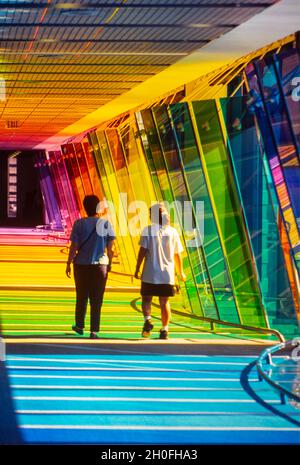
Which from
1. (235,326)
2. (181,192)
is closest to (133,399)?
(235,326)

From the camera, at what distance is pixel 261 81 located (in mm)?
13000

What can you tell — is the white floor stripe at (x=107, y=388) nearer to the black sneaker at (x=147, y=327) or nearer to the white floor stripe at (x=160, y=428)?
the white floor stripe at (x=160, y=428)

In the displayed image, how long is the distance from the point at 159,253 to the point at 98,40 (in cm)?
268

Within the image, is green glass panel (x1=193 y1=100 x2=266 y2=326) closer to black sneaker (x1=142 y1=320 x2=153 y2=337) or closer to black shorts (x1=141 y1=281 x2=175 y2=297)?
black sneaker (x1=142 y1=320 x2=153 y2=337)

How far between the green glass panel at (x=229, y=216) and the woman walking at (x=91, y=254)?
244 centimetres

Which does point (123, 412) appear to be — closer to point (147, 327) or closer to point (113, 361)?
point (113, 361)

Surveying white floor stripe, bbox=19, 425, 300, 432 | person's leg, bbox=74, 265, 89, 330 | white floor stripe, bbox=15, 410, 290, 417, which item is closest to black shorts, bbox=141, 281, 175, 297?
person's leg, bbox=74, 265, 89, 330

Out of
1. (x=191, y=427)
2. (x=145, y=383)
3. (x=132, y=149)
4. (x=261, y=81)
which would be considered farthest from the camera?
(x=132, y=149)

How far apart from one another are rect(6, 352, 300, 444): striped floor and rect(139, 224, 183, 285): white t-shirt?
125 centimetres

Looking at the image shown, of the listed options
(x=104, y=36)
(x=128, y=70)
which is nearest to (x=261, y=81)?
(x=104, y=36)

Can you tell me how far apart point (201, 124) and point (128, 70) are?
132 centimetres

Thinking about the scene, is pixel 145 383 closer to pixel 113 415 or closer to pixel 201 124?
pixel 113 415

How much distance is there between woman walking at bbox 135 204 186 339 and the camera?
43.1 ft

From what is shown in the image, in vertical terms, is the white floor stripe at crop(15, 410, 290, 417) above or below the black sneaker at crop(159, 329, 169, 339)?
below
